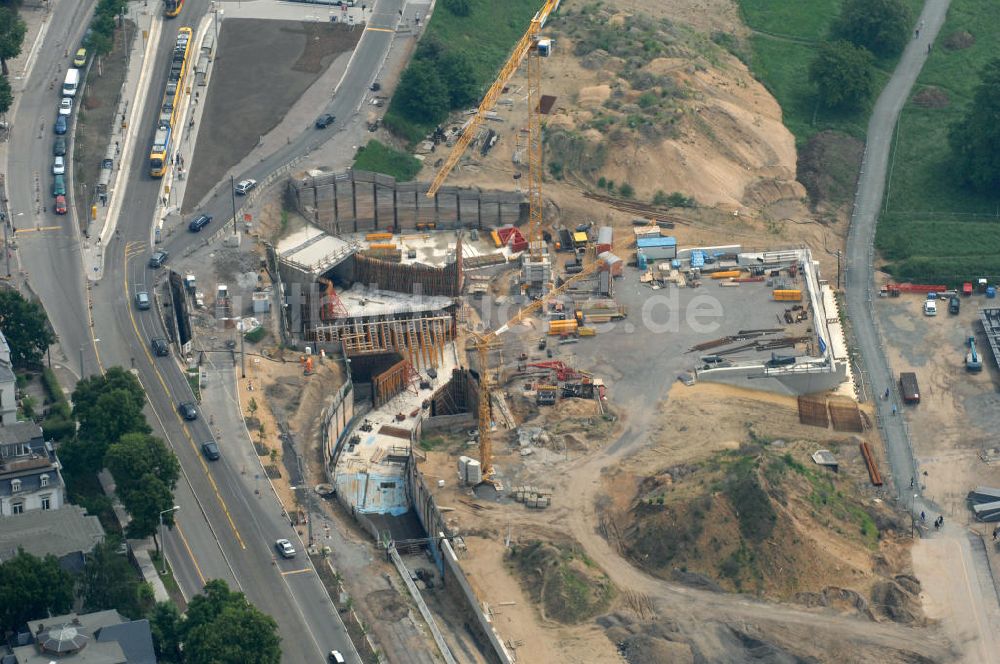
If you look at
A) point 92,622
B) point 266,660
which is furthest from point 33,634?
point 266,660

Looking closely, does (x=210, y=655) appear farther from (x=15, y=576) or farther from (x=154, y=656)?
(x=15, y=576)

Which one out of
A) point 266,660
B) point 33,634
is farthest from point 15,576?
point 266,660

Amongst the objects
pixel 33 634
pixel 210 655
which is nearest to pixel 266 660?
pixel 210 655

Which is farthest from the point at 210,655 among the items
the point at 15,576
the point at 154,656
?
the point at 15,576

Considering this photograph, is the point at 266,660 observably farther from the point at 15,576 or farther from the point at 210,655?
the point at 15,576
